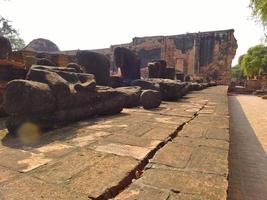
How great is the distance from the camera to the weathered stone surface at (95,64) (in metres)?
4.84

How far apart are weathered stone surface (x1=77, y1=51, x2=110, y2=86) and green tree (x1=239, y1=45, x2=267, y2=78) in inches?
1255

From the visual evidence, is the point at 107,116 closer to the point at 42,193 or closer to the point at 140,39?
the point at 42,193

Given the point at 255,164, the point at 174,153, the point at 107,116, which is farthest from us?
the point at 107,116

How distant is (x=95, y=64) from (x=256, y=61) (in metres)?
33.6

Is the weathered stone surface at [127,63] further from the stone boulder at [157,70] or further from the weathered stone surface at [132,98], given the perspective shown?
the weathered stone surface at [132,98]

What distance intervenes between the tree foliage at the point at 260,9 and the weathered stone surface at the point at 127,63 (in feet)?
22.1

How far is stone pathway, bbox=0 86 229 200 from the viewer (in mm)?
1147

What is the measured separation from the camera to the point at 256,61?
109 ft

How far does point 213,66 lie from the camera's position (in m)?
24.6

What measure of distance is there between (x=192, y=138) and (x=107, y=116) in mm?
1378

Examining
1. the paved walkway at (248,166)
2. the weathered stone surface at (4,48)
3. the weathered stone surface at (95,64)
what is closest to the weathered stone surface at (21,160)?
the paved walkway at (248,166)

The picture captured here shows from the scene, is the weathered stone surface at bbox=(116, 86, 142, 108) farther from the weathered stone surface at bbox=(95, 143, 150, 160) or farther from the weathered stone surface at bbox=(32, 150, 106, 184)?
the weathered stone surface at bbox=(32, 150, 106, 184)

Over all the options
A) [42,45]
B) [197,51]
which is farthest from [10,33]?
[197,51]

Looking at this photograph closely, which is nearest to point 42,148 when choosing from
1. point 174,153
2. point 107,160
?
point 107,160
